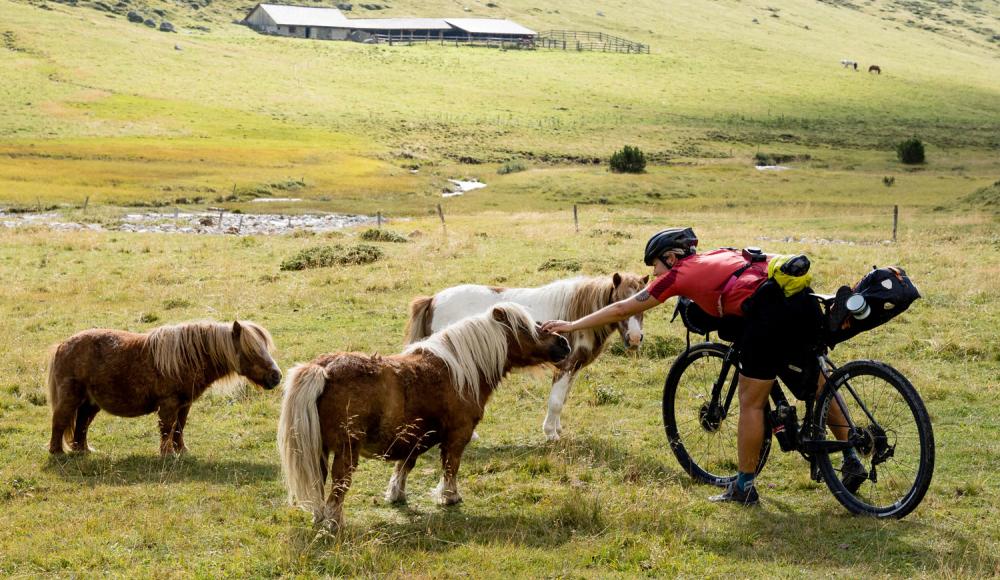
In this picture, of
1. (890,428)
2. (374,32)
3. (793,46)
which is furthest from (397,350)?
(793,46)

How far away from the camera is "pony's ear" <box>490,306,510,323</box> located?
26.1ft

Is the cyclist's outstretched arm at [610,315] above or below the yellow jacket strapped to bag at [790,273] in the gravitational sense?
below

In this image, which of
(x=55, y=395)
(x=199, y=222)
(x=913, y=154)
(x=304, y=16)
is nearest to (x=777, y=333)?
(x=55, y=395)

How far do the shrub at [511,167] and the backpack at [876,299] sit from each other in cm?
5950

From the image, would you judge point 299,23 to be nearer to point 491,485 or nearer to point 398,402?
point 491,485

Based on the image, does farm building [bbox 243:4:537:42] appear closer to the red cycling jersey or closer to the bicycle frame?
the red cycling jersey

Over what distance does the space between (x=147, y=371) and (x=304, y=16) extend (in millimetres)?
148622

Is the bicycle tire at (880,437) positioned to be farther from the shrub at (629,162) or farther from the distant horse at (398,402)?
the shrub at (629,162)

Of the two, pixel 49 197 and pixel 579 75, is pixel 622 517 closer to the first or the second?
pixel 49 197

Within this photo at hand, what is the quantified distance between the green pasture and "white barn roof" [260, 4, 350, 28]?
133715 mm

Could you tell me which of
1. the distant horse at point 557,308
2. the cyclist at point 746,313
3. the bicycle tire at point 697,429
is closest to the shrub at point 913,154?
the distant horse at point 557,308

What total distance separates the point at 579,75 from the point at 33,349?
116m

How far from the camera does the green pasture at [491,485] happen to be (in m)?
6.61

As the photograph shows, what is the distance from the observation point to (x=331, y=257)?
2373 centimetres
